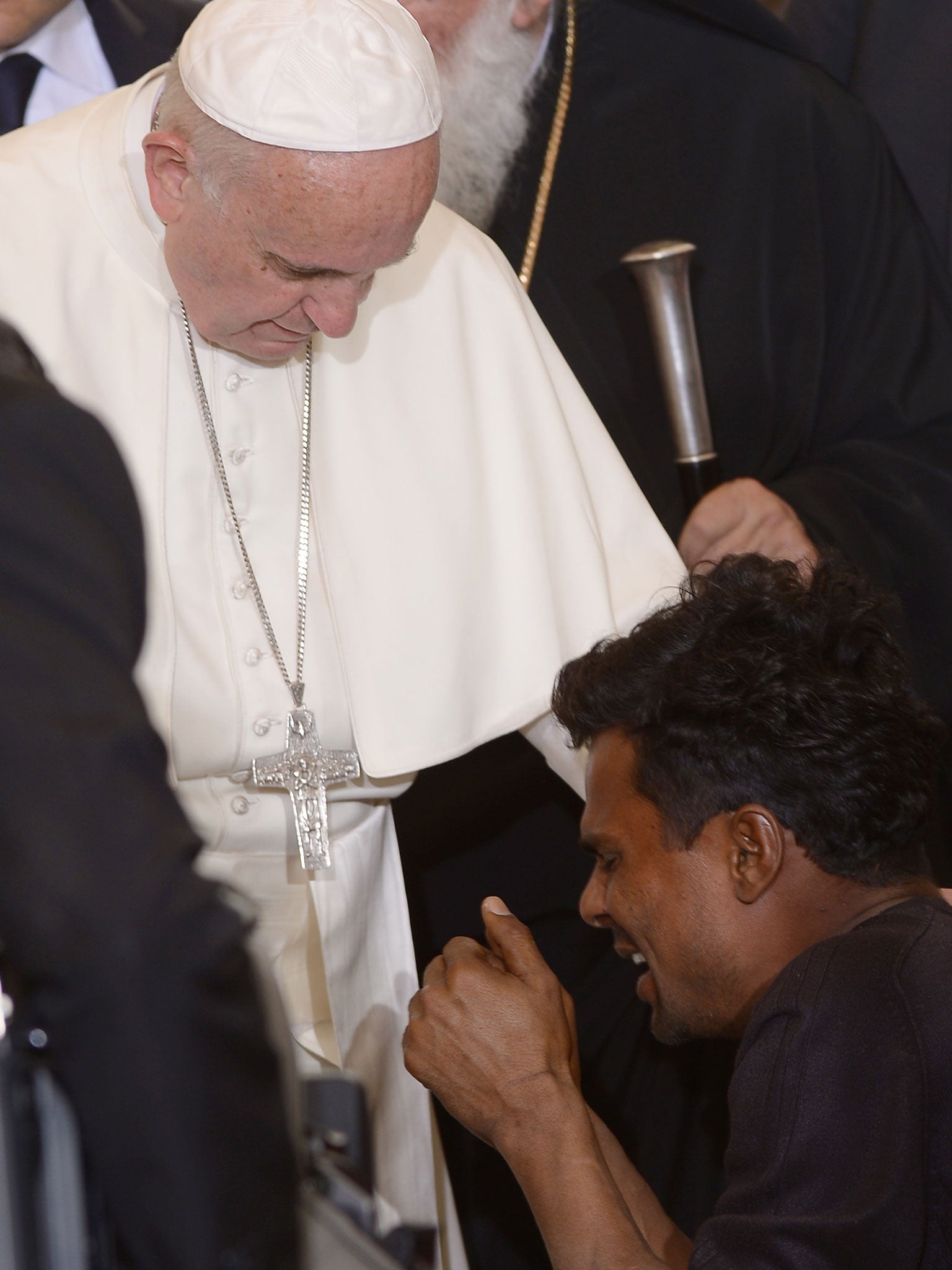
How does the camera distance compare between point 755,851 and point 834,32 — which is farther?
point 834,32

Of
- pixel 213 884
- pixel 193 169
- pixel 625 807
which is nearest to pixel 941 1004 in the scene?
pixel 625 807

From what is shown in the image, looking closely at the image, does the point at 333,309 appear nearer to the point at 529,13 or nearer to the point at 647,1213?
the point at 647,1213

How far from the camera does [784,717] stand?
2244 millimetres

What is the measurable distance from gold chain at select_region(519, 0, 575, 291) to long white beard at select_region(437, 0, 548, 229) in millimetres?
77

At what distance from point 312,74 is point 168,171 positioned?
0.84 ft

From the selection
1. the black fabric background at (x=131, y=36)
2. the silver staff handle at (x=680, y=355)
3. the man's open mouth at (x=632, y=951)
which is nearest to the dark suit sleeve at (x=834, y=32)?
the silver staff handle at (x=680, y=355)

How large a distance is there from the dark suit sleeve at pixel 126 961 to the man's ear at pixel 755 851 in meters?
1.32

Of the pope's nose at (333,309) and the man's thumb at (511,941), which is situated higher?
the pope's nose at (333,309)

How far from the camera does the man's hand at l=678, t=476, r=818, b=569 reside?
10.6 ft

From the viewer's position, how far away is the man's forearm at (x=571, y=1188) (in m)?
2.04

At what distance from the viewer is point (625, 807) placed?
2338mm

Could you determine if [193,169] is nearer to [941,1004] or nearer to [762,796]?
[762,796]

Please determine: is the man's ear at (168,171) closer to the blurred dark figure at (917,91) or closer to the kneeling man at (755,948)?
the kneeling man at (755,948)

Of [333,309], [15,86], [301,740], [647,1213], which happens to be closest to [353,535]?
[301,740]
